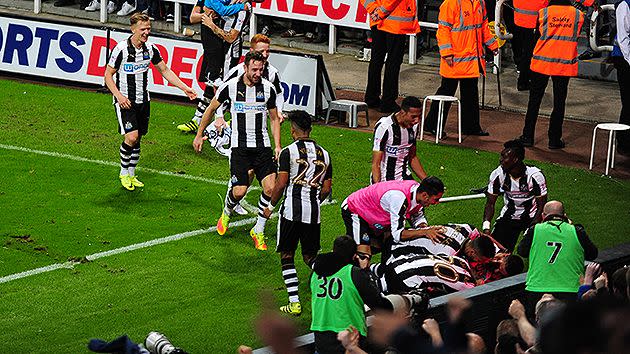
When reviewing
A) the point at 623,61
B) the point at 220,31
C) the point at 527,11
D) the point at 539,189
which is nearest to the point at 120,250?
the point at 539,189

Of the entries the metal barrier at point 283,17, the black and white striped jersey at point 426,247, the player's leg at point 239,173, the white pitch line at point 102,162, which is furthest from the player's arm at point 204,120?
the metal barrier at point 283,17

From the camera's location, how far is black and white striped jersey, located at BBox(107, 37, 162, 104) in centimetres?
1483

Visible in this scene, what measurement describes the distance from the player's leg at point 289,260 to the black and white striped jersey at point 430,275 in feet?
2.76

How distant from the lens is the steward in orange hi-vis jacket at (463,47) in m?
17.6

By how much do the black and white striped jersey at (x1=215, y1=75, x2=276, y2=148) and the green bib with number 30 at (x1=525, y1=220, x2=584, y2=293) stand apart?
4.06 meters

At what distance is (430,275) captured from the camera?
430 inches

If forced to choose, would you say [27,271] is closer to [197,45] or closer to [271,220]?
[271,220]

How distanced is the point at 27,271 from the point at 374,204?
362 centimetres

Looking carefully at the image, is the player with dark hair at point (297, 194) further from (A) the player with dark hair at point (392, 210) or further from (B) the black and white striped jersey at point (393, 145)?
(B) the black and white striped jersey at point (393, 145)

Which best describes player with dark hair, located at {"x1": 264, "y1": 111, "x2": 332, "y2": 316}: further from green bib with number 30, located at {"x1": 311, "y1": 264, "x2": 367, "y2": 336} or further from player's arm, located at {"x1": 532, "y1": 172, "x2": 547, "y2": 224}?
green bib with number 30, located at {"x1": 311, "y1": 264, "x2": 367, "y2": 336}

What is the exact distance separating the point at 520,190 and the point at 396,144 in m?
1.37

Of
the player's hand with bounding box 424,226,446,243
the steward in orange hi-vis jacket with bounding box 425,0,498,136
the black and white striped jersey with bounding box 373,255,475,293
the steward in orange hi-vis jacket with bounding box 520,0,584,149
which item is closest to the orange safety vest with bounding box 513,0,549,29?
the steward in orange hi-vis jacket with bounding box 425,0,498,136

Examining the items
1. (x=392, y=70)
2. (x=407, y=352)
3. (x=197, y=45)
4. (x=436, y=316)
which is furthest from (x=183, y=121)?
(x=407, y=352)

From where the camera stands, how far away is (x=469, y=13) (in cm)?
1761
